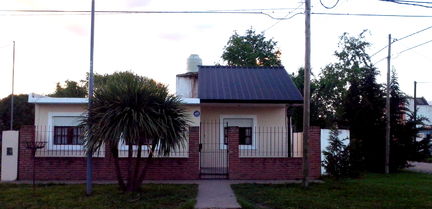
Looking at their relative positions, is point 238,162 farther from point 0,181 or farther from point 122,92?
point 0,181

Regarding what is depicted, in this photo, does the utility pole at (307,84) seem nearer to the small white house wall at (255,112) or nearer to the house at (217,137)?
the house at (217,137)

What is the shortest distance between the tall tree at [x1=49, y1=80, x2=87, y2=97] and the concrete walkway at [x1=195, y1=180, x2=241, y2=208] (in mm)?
35269

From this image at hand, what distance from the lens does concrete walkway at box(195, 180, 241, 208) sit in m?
12.1

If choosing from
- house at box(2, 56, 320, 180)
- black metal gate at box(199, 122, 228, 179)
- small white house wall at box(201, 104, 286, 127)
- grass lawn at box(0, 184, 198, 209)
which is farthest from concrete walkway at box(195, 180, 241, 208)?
small white house wall at box(201, 104, 286, 127)

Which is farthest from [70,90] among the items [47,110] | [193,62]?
[47,110]

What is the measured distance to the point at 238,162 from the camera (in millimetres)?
17844

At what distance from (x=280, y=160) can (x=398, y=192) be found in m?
4.74

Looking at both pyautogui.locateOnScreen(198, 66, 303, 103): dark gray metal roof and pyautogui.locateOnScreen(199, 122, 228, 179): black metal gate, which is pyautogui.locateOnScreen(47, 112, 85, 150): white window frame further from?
pyautogui.locateOnScreen(198, 66, 303, 103): dark gray metal roof

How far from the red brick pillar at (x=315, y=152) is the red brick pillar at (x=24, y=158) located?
34.1 feet

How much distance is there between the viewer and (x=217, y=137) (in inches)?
838

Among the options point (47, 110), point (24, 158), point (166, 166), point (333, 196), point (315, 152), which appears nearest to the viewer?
point (333, 196)

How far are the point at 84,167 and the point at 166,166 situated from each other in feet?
9.83

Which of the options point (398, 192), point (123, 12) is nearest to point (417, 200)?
point (398, 192)

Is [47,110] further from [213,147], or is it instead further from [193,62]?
[193,62]
